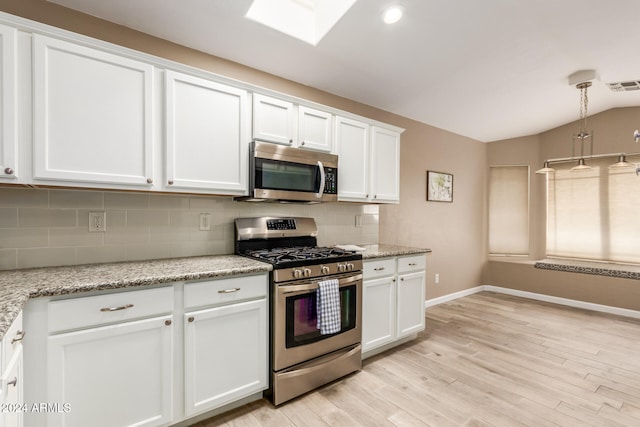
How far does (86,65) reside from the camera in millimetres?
1665

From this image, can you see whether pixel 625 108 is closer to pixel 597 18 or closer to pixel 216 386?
pixel 597 18

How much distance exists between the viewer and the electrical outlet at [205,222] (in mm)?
2357

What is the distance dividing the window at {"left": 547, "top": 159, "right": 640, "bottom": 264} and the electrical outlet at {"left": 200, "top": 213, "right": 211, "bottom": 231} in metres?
5.14

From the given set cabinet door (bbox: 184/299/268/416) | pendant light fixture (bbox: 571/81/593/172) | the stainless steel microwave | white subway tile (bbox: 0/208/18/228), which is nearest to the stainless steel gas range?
cabinet door (bbox: 184/299/268/416)

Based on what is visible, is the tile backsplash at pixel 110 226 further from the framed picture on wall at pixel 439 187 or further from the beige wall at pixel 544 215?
the beige wall at pixel 544 215

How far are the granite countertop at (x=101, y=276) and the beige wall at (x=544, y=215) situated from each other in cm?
466

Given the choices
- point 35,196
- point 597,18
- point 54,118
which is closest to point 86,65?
point 54,118

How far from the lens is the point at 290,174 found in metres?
2.45

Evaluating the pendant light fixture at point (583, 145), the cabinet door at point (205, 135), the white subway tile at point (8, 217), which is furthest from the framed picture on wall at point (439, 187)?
the white subway tile at point (8, 217)

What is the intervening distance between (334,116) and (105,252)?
6.81 ft

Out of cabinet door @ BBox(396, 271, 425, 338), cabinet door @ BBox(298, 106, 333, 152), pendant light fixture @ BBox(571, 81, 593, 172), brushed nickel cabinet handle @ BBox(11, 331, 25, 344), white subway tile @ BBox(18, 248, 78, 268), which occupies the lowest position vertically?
cabinet door @ BBox(396, 271, 425, 338)

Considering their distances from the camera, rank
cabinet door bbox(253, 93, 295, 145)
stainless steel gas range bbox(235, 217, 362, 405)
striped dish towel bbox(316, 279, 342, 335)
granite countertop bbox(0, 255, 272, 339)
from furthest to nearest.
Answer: cabinet door bbox(253, 93, 295, 145), striped dish towel bbox(316, 279, 342, 335), stainless steel gas range bbox(235, 217, 362, 405), granite countertop bbox(0, 255, 272, 339)

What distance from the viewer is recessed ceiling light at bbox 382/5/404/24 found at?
2.19 m

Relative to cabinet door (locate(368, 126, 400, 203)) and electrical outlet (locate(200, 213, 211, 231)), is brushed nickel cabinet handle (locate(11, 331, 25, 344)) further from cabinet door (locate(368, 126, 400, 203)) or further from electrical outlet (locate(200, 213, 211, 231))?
cabinet door (locate(368, 126, 400, 203))
